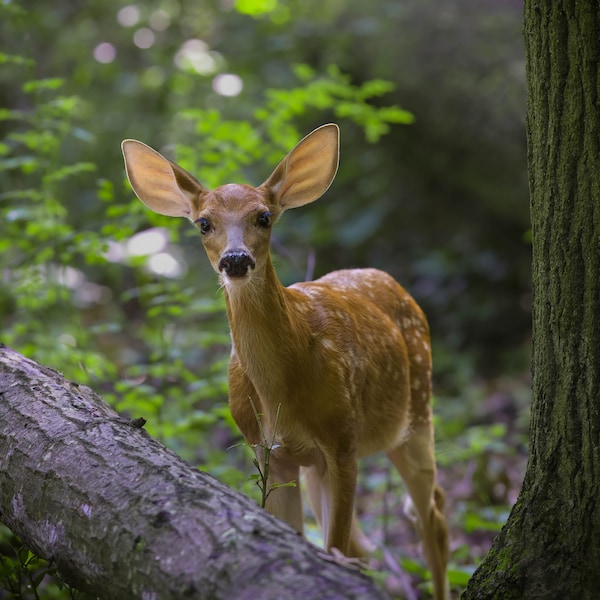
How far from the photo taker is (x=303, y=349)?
3.29 meters

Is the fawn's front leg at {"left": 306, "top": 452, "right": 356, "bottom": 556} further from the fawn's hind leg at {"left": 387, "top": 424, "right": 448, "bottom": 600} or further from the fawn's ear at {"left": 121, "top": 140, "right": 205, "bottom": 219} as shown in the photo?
the fawn's ear at {"left": 121, "top": 140, "right": 205, "bottom": 219}

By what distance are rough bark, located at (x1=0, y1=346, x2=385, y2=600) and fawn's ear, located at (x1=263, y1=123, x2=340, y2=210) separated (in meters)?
1.11

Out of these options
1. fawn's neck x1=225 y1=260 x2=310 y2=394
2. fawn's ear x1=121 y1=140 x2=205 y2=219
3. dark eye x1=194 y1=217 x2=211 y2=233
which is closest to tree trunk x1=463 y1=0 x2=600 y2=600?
fawn's neck x1=225 y1=260 x2=310 y2=394

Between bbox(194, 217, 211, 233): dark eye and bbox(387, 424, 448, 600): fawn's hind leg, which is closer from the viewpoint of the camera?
bbox(194, 217, 211, 233): dark eye

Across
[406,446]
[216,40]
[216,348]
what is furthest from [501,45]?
[406,446]

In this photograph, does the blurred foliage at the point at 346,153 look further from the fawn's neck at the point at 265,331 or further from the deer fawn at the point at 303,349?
the fawn's neck at the point at 265,331

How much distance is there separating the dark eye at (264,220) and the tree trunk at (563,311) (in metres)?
1.02

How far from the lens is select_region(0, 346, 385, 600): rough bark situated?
208 centimetres

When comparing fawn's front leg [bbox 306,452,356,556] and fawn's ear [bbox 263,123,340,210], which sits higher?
fawn's ear [bbox 263,123,340,210]

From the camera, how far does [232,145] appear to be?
5047 millimetres

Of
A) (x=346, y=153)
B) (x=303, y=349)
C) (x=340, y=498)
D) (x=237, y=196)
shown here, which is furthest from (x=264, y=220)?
(x=346, y=153)

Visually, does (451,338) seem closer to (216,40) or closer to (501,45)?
(501,45)

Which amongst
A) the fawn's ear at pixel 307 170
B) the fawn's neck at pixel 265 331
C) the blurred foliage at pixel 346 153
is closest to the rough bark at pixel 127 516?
the fawn's neck at pixel 265 331

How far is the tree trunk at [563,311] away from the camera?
257cm
